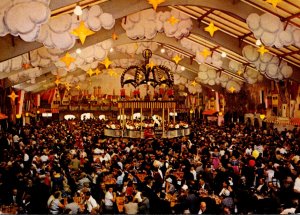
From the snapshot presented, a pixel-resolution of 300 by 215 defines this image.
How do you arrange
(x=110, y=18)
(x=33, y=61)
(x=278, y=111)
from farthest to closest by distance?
(x=278, y=111) → (x=33, y=61) → (x=110, y=18)

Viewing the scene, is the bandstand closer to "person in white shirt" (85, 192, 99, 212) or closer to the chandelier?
the chandelier

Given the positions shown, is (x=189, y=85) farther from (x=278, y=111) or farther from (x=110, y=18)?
(x=110, y=18)

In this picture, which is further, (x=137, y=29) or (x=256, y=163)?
(x=137, y=29)

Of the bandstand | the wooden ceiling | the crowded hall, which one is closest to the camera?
the crowded hall

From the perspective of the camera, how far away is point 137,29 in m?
15.6

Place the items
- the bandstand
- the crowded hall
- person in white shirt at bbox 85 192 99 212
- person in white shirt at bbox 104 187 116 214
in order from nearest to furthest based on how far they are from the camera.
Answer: person in white shirt at bbox 85 192 99 212 → person in white shirt at bbox 104 187 116 214 → the crowded hall → the bandstand

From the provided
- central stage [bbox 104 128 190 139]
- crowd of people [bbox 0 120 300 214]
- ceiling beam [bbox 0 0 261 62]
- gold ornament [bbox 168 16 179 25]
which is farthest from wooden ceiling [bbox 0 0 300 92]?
central stage [bbox 104 128 190 139]

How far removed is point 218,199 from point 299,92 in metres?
12.0

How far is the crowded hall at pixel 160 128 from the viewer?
7871mm

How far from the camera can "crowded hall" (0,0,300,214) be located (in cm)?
787

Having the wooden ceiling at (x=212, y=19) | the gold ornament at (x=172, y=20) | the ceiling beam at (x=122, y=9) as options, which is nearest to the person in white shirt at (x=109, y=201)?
the wooden ceiling at (x=212, y=19)

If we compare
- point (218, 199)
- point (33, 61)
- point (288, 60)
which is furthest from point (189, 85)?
point (218, 199)

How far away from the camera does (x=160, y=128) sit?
20.2 m

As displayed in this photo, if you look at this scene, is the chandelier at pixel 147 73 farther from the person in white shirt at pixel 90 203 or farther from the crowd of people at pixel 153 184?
the person in white shirt at pixel 90 203
